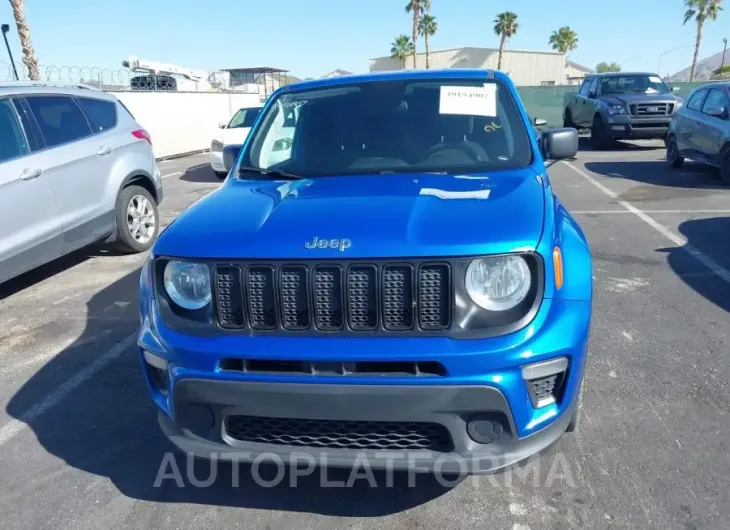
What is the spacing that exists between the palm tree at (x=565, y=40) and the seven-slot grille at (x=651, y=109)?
184 feet

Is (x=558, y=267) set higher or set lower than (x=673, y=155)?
higher

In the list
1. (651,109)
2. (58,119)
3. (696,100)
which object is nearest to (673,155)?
(696,100)

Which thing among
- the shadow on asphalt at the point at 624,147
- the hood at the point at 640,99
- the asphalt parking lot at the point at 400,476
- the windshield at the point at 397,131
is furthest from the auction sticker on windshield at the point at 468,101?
the shadow on asphalt at the point at 624,147

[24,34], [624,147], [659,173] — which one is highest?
[24,34]

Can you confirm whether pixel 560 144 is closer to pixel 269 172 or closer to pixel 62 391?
pixel 269 172

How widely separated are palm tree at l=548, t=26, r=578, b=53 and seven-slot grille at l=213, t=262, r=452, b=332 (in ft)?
233

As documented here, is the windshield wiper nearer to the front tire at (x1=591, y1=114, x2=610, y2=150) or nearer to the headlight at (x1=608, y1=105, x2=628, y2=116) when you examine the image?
the headlight at (x1=608, y1=105, x2=628, y2=116)

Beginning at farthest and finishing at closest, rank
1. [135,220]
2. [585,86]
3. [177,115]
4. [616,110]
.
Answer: [177,115] → [585,86] → [616,110] → [135,220]

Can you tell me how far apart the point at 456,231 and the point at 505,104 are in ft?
5.51

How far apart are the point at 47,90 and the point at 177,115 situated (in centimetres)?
1363

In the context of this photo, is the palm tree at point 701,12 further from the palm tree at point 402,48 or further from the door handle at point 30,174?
the door handle at point 30,174

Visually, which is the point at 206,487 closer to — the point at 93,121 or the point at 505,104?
the point at 505,104

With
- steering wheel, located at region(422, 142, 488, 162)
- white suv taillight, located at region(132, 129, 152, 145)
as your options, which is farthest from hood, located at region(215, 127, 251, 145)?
steering wheel, located at region(422, 142, 488, 162)

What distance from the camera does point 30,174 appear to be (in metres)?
5.37
